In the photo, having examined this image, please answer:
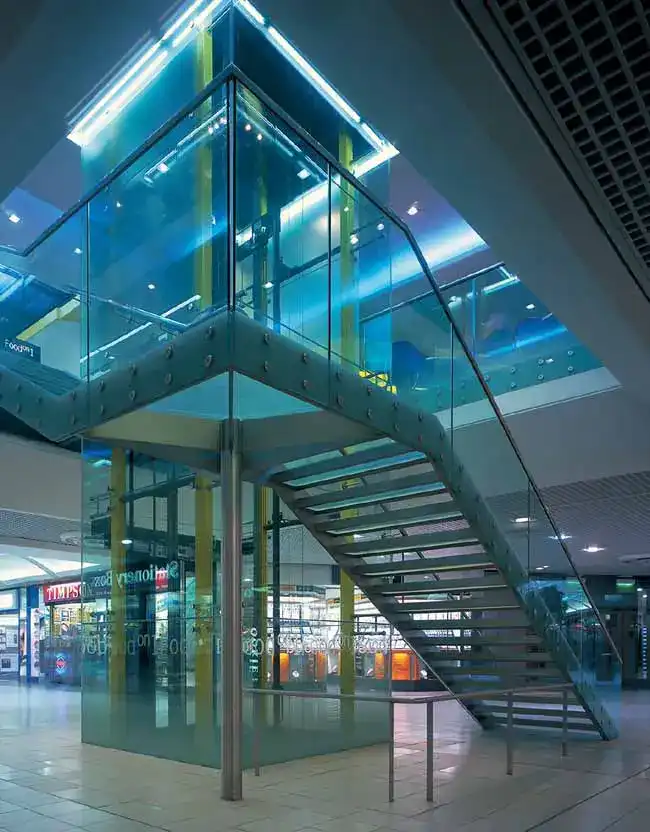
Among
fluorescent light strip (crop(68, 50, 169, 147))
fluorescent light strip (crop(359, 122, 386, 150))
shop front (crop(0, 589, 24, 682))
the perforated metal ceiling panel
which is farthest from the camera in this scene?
shop front (crop(0, 589, 24, 682))

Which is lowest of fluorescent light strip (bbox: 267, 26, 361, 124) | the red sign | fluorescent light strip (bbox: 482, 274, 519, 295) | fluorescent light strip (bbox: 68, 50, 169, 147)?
the red sign

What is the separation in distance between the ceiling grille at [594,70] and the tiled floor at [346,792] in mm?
4134

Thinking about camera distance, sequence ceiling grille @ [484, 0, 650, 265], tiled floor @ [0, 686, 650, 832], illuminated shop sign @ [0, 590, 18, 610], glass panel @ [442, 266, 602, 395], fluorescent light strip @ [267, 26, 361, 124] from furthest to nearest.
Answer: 1. illuminated shop sign @ [0, 590, 18, 610]
2. glass panel @ [442, 266, 602, 395]
3. fluorescent light strip @ [267, 26, 361, 124]
4. tiled floor @ [0, 686, 650, 832]
5. ceiling grille @ [484, 0, 650, 265]

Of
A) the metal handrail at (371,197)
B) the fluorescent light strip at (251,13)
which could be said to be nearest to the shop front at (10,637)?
the metal handrail at (371,197)

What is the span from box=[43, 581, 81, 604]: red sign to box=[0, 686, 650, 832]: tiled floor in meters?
13.4

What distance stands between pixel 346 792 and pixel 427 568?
7.40ft

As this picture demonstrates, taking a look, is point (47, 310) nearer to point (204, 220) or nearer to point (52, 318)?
point (52, 318)

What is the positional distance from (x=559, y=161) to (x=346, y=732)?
6.59 metres

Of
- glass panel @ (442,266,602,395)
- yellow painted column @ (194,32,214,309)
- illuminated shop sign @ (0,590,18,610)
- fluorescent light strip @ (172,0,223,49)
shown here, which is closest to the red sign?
illuminated shop sign @ (0,590,18,610)

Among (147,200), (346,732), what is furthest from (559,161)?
(346,732)

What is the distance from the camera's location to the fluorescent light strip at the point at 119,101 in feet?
25.3

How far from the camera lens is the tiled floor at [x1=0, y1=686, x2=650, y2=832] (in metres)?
5.31

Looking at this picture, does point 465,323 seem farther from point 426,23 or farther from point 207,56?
point 426,23

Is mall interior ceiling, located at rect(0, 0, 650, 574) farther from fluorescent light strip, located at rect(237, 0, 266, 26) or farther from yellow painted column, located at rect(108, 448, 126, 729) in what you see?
→ yellow painted column, located at rect(108, 448, 126, 729)
